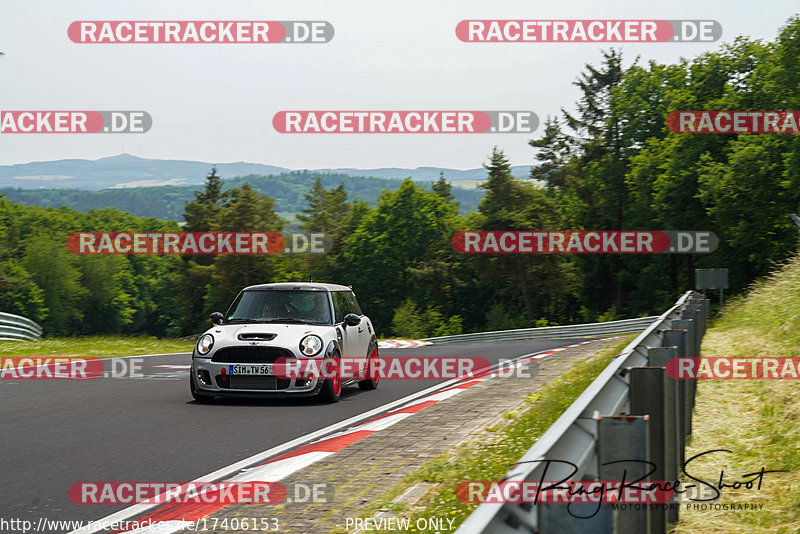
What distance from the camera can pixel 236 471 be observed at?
7266 mm

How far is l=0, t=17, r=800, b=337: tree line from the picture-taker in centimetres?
5628

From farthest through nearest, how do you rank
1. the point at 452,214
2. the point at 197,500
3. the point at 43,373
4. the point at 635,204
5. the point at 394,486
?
1. the point at 452,214
2. the point at 635,204
3. the point at 43,373
4. the point at 394,486
5. the point at 197,500

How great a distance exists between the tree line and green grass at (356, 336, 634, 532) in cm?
4538

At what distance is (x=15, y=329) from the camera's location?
29531 mm

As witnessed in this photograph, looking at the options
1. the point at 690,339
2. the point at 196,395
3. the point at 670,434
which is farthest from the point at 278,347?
the point at 670,434

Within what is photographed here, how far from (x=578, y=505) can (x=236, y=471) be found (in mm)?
5161

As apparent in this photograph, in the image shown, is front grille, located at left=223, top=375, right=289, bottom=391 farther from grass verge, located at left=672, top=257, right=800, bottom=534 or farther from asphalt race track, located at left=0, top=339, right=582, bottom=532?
grass verge, located at left=672, top=257, right=800, bottom=534

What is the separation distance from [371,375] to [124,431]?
16.4 ft

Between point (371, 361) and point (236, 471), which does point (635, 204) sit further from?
point (236, 471)

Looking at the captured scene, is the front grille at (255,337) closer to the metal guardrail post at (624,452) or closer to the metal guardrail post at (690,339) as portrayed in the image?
the metal guardrail post at (690,339)

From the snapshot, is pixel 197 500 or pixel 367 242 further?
pixel 367 242

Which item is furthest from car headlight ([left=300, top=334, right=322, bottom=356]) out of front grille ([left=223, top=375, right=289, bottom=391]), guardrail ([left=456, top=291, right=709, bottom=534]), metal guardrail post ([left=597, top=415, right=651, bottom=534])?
metal guardrail post ([left=597, top=415, right=651, bottom=534])

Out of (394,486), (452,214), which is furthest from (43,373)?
(452,214)

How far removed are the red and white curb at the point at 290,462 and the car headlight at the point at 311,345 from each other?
1.27 metres
